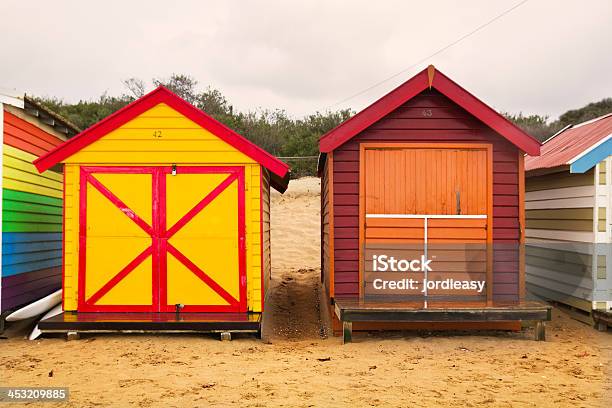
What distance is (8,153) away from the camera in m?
9.16

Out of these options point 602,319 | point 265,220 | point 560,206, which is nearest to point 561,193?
point 560,206

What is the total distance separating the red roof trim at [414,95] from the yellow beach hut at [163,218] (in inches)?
39.5

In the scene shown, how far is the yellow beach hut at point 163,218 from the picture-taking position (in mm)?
8844

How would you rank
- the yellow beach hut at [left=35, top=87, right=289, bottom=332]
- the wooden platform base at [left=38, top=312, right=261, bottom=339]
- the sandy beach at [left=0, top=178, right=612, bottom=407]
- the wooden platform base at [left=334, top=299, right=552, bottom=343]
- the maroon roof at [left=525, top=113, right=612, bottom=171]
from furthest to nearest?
1. the maroon roof at [left=525, top=113, right=612, bottom=171]
2. the yellow beach hut at [left=35, top=87, right=289, bottom=332]
3. the wooden platform base at [left=38, top=312, right=261, bottom=339]
4. the wooden platform base at [left=334, top=299, right=552, bottom=343]
5. the sandy beach at [left=0, top=178, right=612, bottom=407]

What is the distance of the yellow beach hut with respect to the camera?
29.0 feet

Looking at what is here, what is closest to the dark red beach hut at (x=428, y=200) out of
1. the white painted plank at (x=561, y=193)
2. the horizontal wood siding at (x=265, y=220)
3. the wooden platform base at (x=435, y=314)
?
the wooden platform base at (x=435, y=314)

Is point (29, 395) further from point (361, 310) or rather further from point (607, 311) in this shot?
point (607, 311)

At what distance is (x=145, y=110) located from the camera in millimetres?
8859

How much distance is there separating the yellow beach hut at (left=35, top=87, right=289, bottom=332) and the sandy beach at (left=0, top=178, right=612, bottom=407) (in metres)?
0.68

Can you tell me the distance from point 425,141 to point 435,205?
0.99m

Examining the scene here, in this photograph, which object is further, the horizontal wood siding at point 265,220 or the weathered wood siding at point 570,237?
the horizontal wood siding at point 265,220

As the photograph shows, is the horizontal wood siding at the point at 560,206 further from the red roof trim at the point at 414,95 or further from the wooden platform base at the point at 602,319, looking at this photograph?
the red roof trim at the point at 414,95

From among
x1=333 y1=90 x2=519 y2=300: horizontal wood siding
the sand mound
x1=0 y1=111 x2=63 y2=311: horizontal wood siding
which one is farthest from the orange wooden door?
the sand mound

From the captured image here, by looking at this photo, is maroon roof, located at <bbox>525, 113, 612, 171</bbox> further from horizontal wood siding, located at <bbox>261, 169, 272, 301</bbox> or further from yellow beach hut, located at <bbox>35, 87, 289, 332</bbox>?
horizontal wood siding, located at <bbox>261, 169, 272, 301</bbox>
